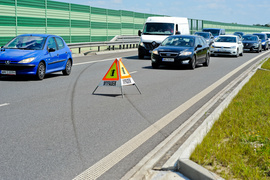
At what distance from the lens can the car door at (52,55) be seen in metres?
14.6

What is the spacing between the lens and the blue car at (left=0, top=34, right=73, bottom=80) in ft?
44.5

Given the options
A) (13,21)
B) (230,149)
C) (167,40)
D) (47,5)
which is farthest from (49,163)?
(47,5)

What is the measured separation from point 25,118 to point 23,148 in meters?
2.04

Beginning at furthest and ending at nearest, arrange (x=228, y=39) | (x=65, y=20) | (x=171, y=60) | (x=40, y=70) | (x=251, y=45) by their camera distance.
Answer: (x=251, y=45) → (x=228, y=39) → (x=65, y=20) → (x=171, y=60) → (x=40, y=70)

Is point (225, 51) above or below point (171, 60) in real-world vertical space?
below

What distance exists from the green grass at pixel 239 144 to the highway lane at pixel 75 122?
793mm

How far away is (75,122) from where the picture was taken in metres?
7.49

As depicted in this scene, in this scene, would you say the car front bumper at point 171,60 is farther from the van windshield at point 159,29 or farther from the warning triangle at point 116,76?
the warning triangle at point 116,76

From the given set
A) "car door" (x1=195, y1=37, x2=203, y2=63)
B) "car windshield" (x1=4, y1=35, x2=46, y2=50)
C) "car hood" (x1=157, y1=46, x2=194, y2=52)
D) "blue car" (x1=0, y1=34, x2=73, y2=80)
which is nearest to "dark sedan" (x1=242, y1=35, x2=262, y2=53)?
"car door" (x1=195, y1=37, x2=203, y2=63)

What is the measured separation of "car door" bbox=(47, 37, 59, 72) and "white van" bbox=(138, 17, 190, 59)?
1060 cm

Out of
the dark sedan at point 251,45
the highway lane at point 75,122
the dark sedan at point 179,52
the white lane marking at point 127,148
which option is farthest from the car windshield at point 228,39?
the white lane marking at point 127,148

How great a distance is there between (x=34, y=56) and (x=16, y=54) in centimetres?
56

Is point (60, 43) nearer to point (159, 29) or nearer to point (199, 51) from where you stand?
point (199, 51)

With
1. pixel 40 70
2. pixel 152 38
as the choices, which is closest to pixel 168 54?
pixel 152 38
